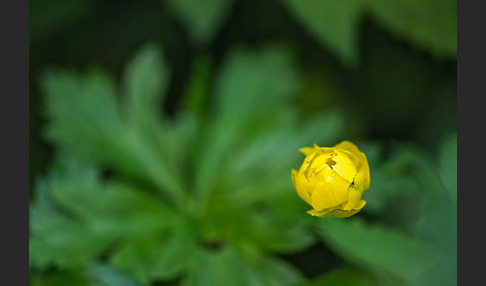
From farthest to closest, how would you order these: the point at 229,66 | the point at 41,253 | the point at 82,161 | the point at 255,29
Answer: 1. the point at 255,29
2. the point at 229,66
3. the point at 82,161
4. the point at 41,253

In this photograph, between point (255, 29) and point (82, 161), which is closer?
point (82, 161)

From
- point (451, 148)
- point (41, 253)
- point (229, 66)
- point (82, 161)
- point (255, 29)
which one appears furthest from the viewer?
point (255, 29)

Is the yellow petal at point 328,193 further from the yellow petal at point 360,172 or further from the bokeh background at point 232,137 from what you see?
the bokeh background at point 232,137

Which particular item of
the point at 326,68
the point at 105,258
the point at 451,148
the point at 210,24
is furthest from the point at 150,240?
the point at 326,68

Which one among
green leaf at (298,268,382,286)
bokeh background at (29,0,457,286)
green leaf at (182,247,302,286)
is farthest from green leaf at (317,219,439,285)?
green leaf at (182,247,302,286)

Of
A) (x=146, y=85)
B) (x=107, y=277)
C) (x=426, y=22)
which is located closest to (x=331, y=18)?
(x=426, y=22)

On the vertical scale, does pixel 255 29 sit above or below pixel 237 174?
above

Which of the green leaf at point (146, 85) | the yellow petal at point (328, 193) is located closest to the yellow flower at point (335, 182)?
the yellow petal at point (328, 193)

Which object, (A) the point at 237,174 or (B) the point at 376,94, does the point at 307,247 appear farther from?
(B) the point at 376,94
